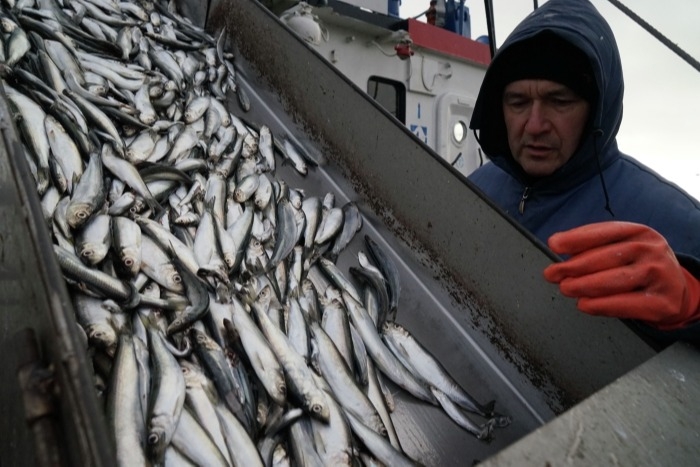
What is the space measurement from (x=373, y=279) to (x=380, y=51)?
3468 millimetres

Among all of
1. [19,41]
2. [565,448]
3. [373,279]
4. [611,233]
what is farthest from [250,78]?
[565,448]

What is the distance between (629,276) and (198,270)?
1497 mm

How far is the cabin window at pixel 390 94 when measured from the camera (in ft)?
17.3

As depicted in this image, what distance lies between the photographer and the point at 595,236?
1.35m

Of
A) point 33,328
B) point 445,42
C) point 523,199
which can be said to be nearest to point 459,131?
point 445,42

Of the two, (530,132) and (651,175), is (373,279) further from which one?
(651,175)

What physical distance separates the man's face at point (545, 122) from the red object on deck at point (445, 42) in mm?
3454

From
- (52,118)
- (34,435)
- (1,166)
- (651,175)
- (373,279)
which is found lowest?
(373,279)

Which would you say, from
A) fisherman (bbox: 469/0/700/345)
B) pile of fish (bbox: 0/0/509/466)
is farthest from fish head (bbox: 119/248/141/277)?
fisherman (bbox: 469/0/700/345)

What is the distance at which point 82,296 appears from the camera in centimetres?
167

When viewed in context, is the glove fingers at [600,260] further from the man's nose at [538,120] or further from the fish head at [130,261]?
the fish head at [130,261]

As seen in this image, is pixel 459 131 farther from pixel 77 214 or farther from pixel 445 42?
pixel 77 214

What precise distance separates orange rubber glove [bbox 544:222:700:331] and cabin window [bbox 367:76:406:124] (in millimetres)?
4162

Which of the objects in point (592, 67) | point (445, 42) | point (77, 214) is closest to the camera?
point (592, 67)
